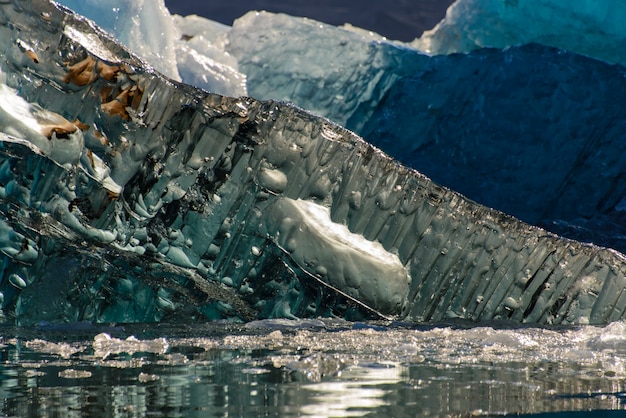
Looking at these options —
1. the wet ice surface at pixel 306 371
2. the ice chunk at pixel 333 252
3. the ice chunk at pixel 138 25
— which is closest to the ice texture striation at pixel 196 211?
the ice chunk at pixel 333 252

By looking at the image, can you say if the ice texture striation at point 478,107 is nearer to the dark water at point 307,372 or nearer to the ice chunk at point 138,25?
the ice chunk at point 138,25

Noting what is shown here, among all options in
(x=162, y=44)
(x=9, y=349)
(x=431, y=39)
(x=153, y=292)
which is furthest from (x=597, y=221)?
(x=9, y=349)

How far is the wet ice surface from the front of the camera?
3.79 ft

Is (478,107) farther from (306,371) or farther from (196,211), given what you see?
(306,371)

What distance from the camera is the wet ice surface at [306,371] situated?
1154 mm

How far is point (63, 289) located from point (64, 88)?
23.2 inches

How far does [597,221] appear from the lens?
576 centimetres

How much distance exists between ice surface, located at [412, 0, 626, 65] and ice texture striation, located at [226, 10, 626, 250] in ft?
1.94

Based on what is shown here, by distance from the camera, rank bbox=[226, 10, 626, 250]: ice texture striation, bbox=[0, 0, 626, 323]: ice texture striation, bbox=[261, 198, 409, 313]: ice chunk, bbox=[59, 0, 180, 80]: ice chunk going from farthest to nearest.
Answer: bbox=[226, 10, 626, 250]: ice texture striation
bbox=[59, 0, 180, 80]: ice chunk
bbox=[261, 198, 409, 313]: ice chunk
bbox=[0, 0, 626, 323]: ice texture striation

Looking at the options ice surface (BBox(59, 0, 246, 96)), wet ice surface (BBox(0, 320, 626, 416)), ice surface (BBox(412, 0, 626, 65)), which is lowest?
wet ice surface (BBox(0, 320, 626, 416))

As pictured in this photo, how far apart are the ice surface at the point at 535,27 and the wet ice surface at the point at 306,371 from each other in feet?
15.2

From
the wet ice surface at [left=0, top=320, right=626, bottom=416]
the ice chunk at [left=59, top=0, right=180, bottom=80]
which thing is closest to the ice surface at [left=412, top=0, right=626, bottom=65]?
the ice chunk at [left=59, top=0, right=180, bottom=80]

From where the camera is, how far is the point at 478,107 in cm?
586

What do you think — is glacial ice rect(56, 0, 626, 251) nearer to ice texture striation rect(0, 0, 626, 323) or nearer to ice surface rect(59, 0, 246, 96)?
ice surface rect(59, 0, 246, 96)
